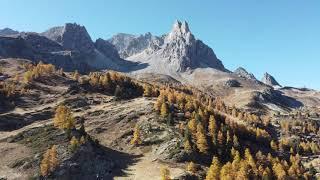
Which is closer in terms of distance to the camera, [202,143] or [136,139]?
[202,143]

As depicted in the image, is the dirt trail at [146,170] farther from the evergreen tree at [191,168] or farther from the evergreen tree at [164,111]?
the evergreen tree at [164,111]

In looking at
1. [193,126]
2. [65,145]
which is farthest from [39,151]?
[193,126]

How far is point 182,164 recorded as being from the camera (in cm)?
13975

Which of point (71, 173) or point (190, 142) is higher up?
point (190, 142)

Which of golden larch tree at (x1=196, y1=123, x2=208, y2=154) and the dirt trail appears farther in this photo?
golden larch tree at (x1=196, y1=123, x2=208, y2=154)

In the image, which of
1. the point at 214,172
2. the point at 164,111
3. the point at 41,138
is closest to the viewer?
the point at 214,172

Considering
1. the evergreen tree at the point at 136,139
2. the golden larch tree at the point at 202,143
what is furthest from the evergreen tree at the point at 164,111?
the golden larch tree at the point at 202,143

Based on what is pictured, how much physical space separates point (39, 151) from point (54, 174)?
18385 mm

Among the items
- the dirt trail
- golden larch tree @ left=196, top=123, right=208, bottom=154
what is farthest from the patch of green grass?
golden larch tree @ left=196, top=123, right=208, bottom=154

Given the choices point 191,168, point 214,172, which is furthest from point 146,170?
point 214,172

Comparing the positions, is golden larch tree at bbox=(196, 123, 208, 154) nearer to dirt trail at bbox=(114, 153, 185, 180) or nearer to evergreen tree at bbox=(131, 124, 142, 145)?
dirt trail at bbox=(114, 153, 185, 180)

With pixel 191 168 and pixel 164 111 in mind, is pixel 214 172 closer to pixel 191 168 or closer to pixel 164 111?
pixel 191 168

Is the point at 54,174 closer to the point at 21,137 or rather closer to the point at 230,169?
the point at 21,137

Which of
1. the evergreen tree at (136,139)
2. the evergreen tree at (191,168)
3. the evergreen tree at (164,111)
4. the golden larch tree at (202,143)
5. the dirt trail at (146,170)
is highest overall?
the evergreen tree at (164,111)
